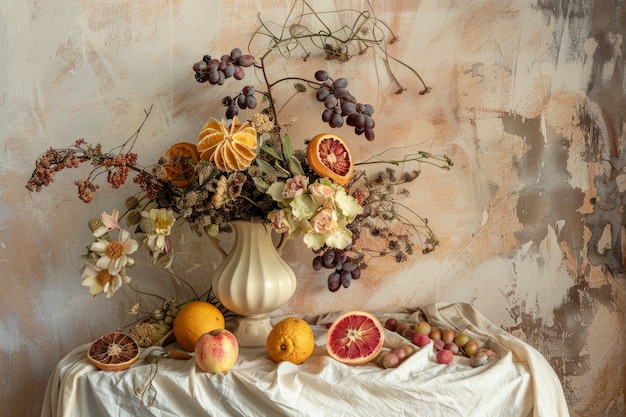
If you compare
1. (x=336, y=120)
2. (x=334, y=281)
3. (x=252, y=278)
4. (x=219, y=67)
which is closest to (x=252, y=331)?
(x=252, y=278)

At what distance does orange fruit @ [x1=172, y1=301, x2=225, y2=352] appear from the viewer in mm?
1859

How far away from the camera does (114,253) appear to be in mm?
1834

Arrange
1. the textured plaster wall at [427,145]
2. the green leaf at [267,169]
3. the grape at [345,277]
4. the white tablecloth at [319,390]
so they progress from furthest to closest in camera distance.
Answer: the textured plaster wall at [427,145]
the grape at [345,277]
the green leaf at [267,169]
the white tablecloth at [319,390]

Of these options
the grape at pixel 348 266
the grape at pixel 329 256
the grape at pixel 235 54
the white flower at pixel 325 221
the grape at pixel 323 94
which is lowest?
the grape at pixel 348 266

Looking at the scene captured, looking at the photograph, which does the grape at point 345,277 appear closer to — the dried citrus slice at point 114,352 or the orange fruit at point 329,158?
the orange fruit at point 329,158

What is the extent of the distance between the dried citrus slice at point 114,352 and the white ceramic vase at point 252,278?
0.28 metres

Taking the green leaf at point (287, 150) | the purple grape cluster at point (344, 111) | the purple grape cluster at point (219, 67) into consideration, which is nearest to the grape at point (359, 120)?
the purple grape cluster at point (344, 111)

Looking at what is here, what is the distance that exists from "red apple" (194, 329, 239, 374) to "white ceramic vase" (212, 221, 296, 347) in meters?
0.19

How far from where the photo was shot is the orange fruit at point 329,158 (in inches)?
Result: 68.5

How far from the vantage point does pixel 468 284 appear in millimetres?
2305

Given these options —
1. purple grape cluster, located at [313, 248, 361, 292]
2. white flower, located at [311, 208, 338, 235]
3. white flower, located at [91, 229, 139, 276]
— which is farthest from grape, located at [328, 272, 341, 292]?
white flower, located at [91, 229, 139, 276]

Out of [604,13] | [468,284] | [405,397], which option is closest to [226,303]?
[405,397]

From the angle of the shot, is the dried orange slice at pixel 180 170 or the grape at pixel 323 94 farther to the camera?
the grape at pixel 323 94

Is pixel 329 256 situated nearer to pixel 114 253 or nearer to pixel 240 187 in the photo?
pixel 240 187
